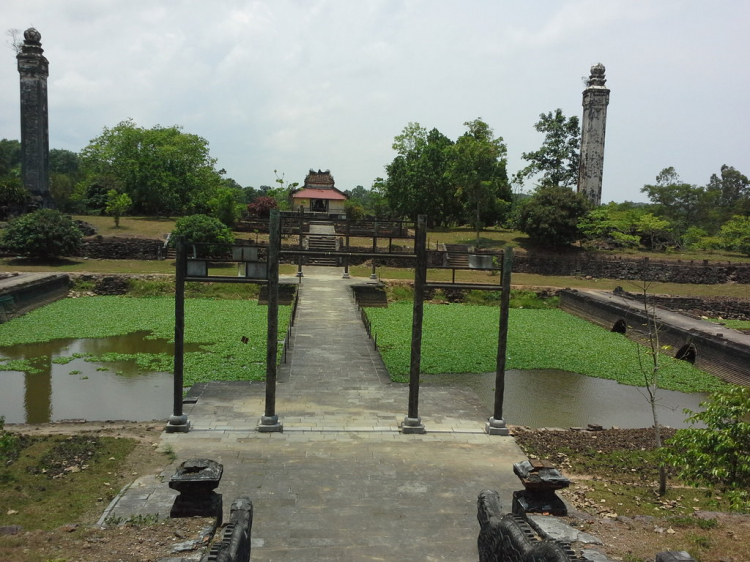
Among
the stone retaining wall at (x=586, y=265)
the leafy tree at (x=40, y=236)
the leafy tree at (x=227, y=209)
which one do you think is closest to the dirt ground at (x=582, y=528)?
the leafy tree at (x=40, y=236)

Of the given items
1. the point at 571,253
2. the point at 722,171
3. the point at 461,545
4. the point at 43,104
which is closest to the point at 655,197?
the point at 722,171

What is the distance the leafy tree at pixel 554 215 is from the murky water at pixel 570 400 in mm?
19431

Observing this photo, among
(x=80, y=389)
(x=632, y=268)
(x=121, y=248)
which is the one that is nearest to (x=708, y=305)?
(x=632, y=268)

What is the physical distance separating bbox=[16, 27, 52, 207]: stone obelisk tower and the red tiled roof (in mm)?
19160

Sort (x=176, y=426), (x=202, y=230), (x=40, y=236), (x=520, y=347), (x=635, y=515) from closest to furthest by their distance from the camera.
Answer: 1. (x=635, y=515)
2. (x=176, y=426)
3. (x=520, y=347)
4. (x=40, y=236)
5. (x=202, y=230)

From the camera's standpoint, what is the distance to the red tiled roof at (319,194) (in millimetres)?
48938

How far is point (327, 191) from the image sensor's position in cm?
5028

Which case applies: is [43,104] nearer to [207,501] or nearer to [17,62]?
[17,62]

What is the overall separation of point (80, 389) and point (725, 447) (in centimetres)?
1155

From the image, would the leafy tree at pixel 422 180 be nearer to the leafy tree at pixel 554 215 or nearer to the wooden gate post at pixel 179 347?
the leafy tree at pixel 554 215

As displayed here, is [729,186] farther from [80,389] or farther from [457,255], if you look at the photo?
[80,389]

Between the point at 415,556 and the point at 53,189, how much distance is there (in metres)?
55.6

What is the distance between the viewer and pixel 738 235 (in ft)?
114

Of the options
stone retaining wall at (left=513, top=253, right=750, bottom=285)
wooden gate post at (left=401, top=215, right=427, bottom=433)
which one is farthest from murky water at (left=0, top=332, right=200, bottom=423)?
stone retaining wall at (left=513, top=253, right=750, bottom=285)
